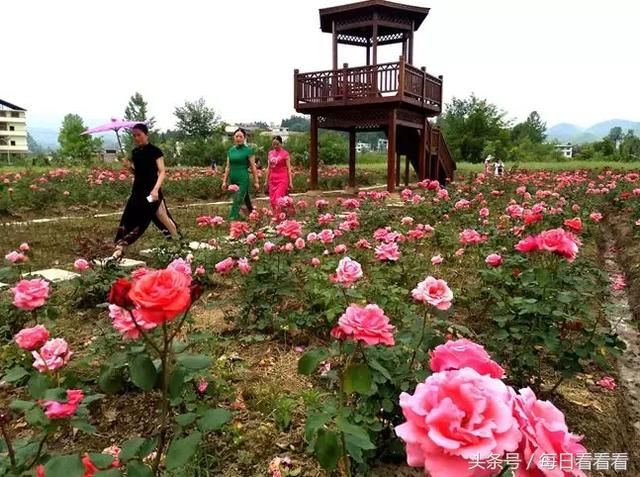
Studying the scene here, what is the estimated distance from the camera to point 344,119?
11492 mm

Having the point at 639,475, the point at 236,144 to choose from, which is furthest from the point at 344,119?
the point at 639,475

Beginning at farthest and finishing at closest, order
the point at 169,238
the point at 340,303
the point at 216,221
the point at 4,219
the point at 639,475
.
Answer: the point at 4,219 < the point at 169,238 < the point at 216,221 < the point at 340,303 < the point at 639,475

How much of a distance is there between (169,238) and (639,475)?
13.3 feet

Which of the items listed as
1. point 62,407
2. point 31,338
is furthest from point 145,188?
point 62,407

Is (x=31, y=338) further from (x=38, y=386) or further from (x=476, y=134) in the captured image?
(x=476, y=134)

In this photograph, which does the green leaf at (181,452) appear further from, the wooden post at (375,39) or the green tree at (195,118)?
the green tree at (195,118)

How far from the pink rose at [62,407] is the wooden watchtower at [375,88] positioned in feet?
32.5

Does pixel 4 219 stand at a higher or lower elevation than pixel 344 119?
lower

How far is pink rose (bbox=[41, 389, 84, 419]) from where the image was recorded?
1124 millimetres

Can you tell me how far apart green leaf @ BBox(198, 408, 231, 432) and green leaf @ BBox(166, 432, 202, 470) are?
5 centimetres

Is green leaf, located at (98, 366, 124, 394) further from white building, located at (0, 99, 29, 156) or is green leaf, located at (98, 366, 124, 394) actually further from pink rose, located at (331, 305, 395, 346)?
white building, located at (0, 99, 29, 156)

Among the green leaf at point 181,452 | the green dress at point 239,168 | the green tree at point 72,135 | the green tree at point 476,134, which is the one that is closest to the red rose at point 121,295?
the green leaf at point 181,452

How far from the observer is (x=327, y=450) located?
3.72 ft

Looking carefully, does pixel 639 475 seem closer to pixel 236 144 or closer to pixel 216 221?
pixel 216 221
